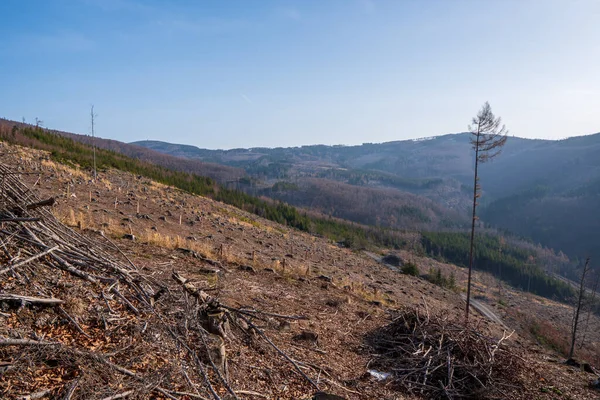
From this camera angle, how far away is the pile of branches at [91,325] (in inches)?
147

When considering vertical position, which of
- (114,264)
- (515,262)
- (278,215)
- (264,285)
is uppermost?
(114,264)

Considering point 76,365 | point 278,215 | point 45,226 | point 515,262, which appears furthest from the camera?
point 515,262

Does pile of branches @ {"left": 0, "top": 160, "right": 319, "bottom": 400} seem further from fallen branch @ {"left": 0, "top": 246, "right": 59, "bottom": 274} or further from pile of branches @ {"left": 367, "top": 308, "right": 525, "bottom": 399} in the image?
pile of branches @ {"left": 367, "top": 308, "right": 525, "bottom": 399}

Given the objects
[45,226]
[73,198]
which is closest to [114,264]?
[45,226]

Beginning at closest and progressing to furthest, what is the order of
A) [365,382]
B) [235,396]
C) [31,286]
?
[235,396] < [31,286] < [365,382]

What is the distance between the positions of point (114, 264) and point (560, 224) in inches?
8074

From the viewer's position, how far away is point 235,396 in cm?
446

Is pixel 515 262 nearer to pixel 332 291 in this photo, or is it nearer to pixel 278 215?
pixel 278 215

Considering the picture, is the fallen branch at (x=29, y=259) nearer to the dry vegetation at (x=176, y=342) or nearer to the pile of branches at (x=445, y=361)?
the dry vegetation at (x=176, y=342)

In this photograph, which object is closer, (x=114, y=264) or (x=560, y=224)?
(x=114, y=264)

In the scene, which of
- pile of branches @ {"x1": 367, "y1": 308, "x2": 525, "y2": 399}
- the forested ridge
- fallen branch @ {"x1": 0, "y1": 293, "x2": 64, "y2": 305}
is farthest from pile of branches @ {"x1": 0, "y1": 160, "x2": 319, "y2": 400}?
the forested ridge

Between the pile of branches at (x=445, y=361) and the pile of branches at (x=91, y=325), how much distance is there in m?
2.60

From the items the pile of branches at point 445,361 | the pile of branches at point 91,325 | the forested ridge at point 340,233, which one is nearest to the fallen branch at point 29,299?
the pile of branches at point 91,325

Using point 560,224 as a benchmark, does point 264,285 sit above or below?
above
